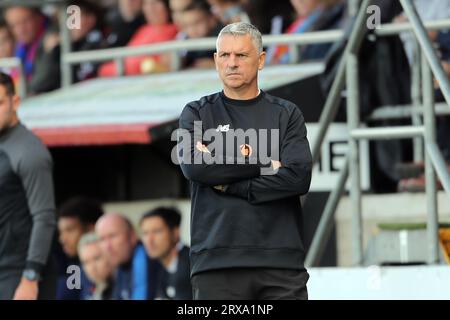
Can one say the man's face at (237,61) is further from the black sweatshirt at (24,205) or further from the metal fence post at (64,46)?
the metal fence post at (64,46)

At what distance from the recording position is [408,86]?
10180 mm

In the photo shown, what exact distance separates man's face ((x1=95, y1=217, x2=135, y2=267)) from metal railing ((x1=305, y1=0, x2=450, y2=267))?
2.41m

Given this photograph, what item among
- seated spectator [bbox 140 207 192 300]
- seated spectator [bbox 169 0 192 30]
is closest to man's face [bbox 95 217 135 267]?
seated spectator [bbox 140 207 192 300]

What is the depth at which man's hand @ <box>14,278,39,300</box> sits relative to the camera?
8.44 meters

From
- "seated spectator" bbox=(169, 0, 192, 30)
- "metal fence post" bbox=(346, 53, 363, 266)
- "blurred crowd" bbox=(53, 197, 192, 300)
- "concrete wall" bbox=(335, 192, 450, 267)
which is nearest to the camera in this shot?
"metal fence post" bbox=(346, 53, 363, 266)

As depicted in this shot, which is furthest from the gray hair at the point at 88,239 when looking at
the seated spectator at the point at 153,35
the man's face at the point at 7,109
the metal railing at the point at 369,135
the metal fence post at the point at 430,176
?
the metal fence post at the point at 430,176

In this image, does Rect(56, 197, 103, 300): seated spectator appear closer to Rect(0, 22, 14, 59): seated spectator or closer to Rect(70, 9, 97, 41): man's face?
Rect(70, 9, 97, 41): man's face

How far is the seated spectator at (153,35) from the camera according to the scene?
12500 mm

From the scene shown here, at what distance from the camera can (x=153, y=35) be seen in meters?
12.6

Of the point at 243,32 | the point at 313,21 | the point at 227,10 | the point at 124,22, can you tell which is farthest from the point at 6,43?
the point at 243,32
